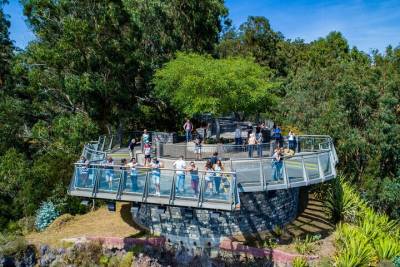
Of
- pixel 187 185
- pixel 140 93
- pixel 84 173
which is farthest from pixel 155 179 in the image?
pixel 140 93

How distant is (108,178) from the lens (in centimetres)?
1642

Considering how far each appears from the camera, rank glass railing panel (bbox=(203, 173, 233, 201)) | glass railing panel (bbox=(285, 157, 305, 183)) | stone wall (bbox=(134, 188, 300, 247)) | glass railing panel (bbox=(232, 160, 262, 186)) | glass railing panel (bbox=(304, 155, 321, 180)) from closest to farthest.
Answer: glass railing panel (bbox=(203, 173, 233, 201)), glass railing panel (bbox=(232, 160, 262, 186)), glass railing panel (bbox=(285, 157, 305, 183)), glass railing panel (bbox=(304, 155, 321, 180)), stone wall (bbox=(134, 188, 300, 247))

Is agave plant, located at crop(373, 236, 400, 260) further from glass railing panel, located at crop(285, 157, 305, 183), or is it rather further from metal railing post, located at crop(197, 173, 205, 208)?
metal railing post, located at crop(197, 173, 205, 208)

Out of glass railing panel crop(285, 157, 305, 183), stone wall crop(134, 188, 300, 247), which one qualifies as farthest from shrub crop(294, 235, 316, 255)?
glass railing panel crop(285, 157, 305, 183)

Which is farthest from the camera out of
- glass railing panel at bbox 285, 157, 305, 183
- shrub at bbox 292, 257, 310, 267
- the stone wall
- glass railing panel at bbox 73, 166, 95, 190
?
the stone wall

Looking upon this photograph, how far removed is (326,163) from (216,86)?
25.5ft

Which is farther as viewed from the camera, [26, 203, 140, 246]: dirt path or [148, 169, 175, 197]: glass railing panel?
[26, 203, 140, 246]: dirt path

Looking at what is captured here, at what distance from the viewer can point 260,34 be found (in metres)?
59.6

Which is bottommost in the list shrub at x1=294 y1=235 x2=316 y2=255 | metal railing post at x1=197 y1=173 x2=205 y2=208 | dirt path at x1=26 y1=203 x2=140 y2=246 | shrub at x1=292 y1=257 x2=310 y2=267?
dirt path at x1=26 y1=203 x2=140 y2=246

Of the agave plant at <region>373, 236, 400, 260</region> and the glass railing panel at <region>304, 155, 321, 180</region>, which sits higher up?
the glass railing panel at <region>304, 155, 321, 180</region>

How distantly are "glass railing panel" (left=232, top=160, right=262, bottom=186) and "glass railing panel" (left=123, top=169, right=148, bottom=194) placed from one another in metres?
3.89

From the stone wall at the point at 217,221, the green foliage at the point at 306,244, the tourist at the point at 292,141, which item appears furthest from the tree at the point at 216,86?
the green foliage at the point at 306,244

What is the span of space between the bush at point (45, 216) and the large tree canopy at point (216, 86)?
1019cm

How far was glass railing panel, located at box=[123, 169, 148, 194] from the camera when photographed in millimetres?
16109
